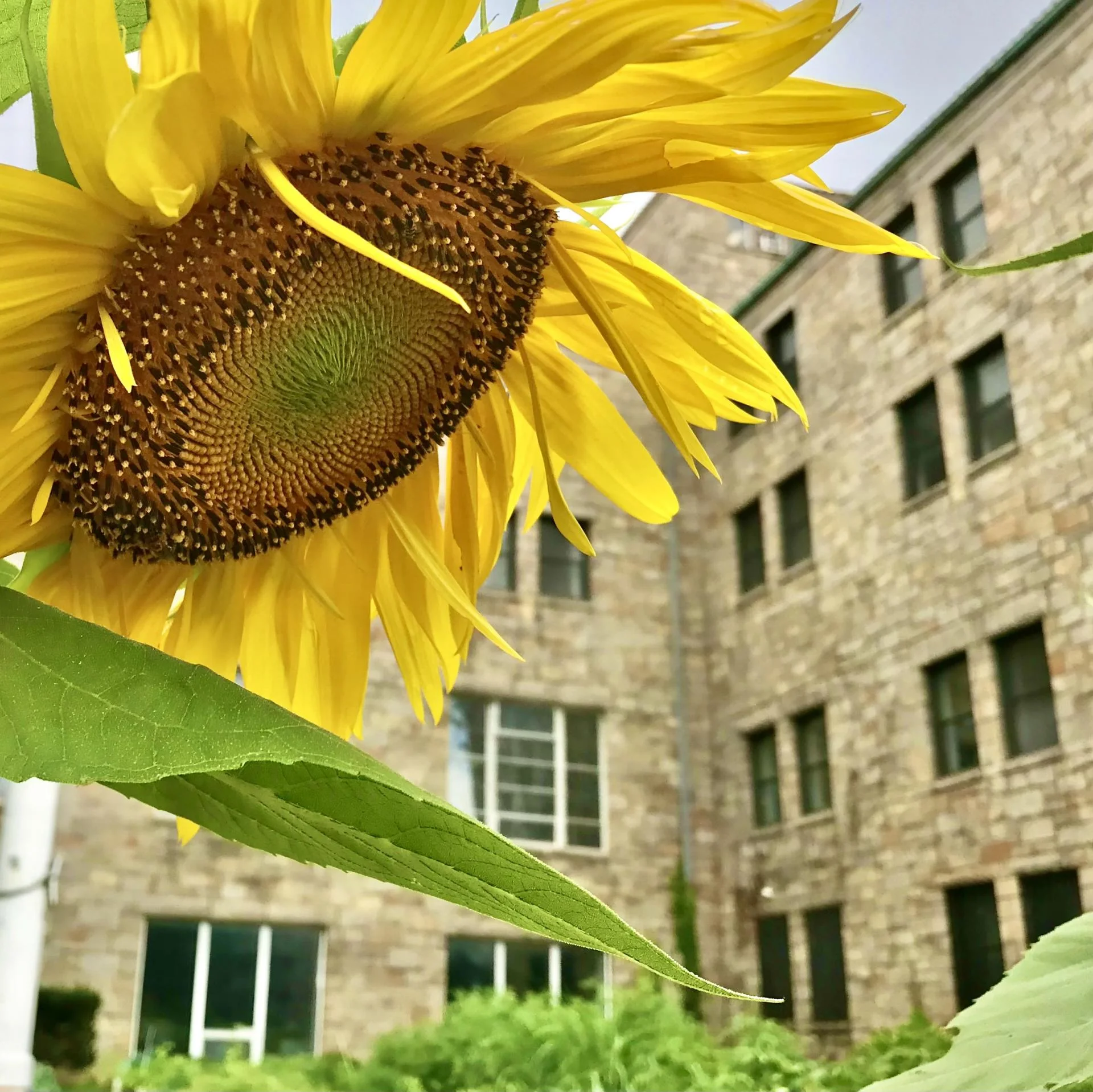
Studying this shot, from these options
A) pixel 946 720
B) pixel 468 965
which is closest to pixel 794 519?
pixel 946 720

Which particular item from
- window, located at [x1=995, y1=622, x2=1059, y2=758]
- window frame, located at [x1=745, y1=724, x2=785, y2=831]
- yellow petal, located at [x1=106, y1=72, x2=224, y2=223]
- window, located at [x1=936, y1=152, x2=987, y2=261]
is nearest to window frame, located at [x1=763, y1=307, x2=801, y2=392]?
window, located at [x1=936, y1=152, x2=987, y2=261]

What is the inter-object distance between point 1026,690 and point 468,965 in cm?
312

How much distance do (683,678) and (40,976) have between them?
3.76 m

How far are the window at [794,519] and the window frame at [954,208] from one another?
154 centimetres

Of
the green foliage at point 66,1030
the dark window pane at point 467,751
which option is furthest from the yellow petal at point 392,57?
Answer: the dark window pane at point 467,751

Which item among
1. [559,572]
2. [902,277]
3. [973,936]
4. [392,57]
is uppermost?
[902,277]

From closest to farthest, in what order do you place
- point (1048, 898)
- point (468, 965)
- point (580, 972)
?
point (1048, 898) → point (468, 965) → point (580, 972)

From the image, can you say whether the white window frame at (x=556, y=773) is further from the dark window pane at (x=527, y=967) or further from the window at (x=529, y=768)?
the dark window pane at (x=527, y=967)

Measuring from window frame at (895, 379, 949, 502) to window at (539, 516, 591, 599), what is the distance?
1.80m

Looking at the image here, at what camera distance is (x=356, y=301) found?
216mm

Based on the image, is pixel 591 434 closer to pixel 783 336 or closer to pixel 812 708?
pixel 812 708

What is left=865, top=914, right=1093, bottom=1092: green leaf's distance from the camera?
0.16 m

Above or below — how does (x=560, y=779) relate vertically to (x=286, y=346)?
above

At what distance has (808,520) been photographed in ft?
22.9
